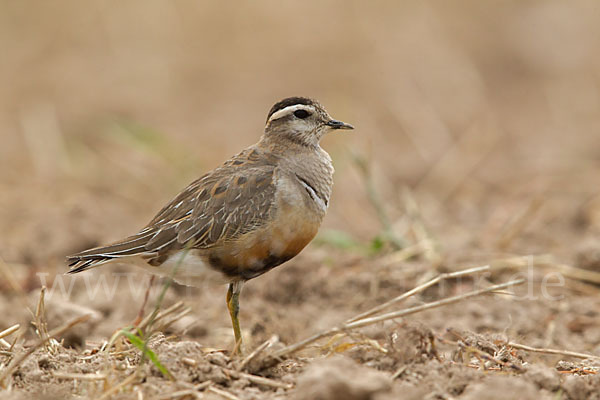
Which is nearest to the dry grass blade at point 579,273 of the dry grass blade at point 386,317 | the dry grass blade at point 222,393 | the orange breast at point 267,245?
the orange breast at point 267,245

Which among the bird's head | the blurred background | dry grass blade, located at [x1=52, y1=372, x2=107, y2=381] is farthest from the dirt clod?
the blurred background

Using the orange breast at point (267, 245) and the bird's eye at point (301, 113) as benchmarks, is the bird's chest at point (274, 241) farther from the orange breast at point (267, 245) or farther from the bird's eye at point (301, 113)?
the bird's eye at point (301, 113)

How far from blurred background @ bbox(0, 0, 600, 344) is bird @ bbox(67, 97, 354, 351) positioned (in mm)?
1931

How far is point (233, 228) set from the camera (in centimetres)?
529

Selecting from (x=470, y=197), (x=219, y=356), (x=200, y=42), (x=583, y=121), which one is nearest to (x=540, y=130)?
(x=583, y=121)

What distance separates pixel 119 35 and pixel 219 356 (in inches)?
460

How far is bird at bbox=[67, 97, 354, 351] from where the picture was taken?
5.25 metres

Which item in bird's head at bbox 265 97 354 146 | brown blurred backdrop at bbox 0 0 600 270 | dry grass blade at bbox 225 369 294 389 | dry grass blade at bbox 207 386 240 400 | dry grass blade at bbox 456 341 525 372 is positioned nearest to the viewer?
dry grass blade at bbox 207 386 240 400

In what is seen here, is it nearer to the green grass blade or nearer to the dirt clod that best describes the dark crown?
the green grass blade

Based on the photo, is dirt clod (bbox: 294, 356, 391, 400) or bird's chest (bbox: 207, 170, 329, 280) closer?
dirt clod (bbox: 294, 356, 391, 400)

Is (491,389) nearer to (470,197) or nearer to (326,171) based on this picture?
(326,171)

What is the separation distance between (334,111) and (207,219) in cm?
646

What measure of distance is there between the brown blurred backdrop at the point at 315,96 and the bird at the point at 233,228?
272cm

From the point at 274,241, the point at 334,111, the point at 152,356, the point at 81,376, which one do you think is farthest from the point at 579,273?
the point at 334,111
